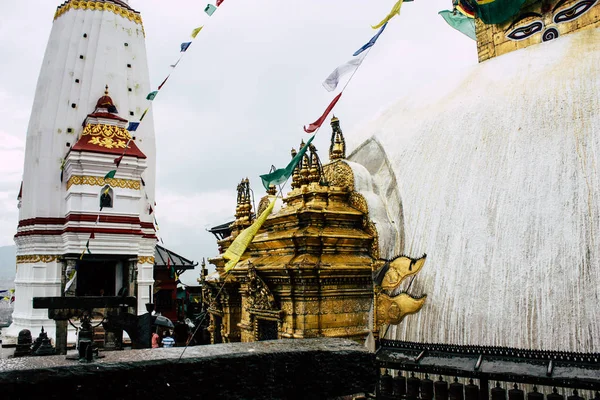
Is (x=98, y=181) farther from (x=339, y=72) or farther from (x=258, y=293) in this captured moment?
(x=339, y=72)

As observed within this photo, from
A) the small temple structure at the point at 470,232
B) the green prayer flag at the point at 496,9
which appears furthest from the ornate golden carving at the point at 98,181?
the green prayer flag at the point at 496,9

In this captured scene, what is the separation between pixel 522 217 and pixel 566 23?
149 inches

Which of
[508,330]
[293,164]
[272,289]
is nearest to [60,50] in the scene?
[272,289]

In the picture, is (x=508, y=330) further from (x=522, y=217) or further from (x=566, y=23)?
(x=566, y=23)

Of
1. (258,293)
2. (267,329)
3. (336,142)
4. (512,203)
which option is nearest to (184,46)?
(336,142)

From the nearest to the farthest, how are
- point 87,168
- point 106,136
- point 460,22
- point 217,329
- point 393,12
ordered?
point 393,12 → point 460,22 → point 217,329 → point 87,168 → point 106,136

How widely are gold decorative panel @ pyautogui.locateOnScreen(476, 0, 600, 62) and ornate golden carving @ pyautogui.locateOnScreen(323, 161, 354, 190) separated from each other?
10.4 feet

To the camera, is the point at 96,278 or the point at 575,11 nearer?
the point at 575,11

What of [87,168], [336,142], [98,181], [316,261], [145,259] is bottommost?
[145,259]

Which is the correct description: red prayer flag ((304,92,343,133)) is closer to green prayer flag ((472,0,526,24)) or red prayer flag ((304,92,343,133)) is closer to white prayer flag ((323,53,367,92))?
white prayer flag ((323,53,367,92))

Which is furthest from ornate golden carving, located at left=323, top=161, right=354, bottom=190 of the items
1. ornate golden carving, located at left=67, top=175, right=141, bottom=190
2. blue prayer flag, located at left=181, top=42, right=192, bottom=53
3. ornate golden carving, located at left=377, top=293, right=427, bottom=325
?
ornate golden carving, located at left=67, top=175, right=141, bottom=190

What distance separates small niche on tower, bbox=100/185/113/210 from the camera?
18.1 meters

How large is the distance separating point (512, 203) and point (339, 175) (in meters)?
3.10

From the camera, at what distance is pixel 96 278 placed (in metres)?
20.3
